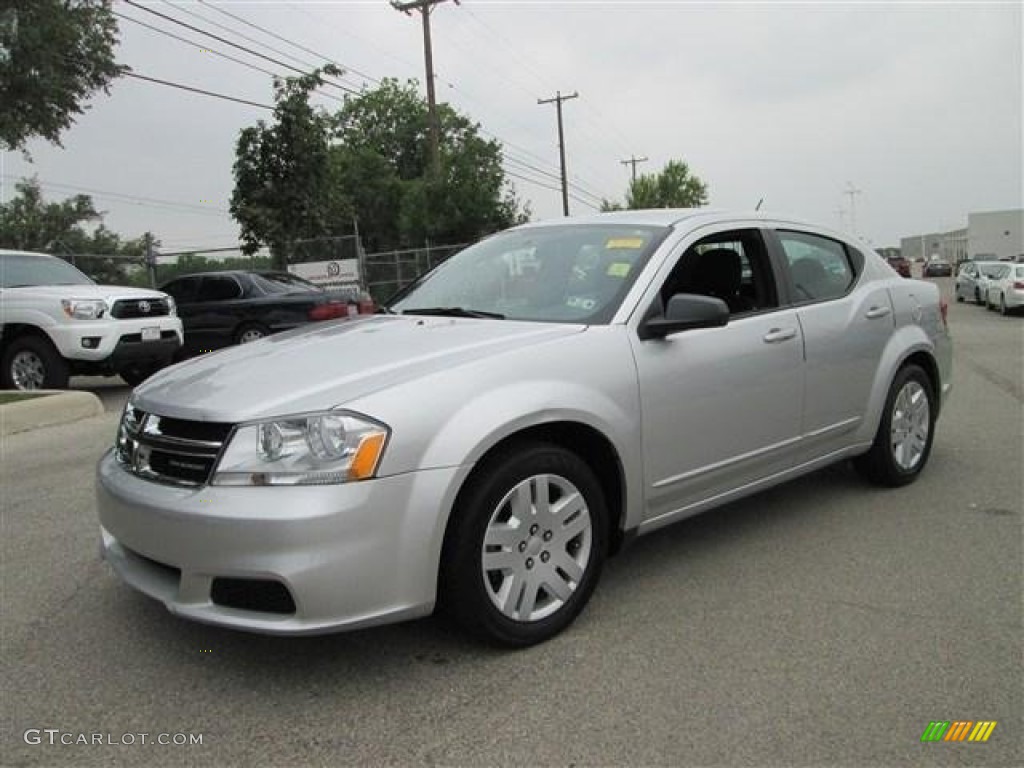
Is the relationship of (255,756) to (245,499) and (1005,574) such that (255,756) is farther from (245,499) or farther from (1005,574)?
(1005,574)

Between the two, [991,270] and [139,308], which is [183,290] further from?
[991,270]

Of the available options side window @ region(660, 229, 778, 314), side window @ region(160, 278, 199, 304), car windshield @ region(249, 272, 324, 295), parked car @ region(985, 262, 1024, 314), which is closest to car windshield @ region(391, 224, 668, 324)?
side window @ region(660, 229, 778, 314)

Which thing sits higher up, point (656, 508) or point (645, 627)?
point (656, 508)

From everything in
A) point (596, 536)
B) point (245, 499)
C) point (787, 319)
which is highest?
point (787, 319)

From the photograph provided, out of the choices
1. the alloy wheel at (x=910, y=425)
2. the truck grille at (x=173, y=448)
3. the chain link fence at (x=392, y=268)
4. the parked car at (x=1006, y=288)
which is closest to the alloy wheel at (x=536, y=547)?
the truck grille at (x=173, y=448)

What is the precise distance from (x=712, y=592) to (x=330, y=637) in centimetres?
157

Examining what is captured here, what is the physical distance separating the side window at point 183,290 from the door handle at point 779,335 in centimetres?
1119

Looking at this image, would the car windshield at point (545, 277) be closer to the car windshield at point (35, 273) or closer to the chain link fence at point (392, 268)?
the car windshield at point (35, 273)

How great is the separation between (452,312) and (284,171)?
15151 millimetres

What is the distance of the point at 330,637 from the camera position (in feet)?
10.8

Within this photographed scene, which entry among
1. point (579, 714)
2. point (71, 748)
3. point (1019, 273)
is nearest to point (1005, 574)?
point (579, 714)

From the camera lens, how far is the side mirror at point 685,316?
3.52 meters

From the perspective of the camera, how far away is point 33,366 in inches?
396

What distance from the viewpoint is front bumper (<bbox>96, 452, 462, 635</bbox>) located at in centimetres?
268
